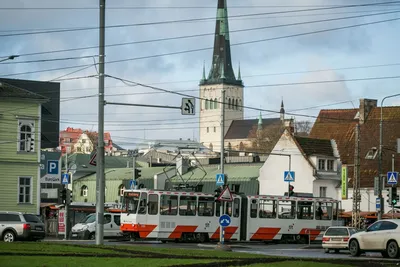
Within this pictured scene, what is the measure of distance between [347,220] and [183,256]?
53469mm

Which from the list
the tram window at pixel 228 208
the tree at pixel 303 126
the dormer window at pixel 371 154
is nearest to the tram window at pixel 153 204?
the tram window at pixel 228 208

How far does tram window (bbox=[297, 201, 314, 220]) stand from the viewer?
59812mm

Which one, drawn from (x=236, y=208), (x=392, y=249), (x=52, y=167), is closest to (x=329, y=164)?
(x=236, y=208)

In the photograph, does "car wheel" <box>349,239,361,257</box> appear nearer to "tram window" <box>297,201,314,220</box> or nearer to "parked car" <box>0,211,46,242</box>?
"parked car" <box>0,211,46,242</box>

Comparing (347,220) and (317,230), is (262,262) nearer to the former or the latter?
(317,230)

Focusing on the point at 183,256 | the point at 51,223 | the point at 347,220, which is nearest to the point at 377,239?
the point at 183,256

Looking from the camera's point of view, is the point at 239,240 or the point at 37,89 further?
the point at 37,89

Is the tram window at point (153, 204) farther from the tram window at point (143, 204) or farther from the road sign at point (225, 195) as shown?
the road sign at point (225, 195)

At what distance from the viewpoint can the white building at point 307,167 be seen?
8481 cm

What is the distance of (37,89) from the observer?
82.1 metres

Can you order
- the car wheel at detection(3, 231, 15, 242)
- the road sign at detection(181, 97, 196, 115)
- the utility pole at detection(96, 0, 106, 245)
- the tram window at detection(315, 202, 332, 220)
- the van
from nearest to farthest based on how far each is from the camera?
1. the utility pole at detection(96, 0, 106, 245)
2. the road sign at detection(181, 97, 196, 115)
3. the car wheel at detection(3, 231, 15, 242)
4. the van
5. the tram window at detection(315, 202, 332, 220)

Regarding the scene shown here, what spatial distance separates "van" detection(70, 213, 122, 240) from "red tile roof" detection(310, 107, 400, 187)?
1293 inches

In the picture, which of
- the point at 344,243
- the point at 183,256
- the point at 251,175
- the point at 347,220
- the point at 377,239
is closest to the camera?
the point at 183,256

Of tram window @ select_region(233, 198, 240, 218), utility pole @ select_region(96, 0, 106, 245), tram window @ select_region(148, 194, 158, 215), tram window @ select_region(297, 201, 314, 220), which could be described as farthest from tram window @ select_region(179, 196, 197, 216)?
utility pole @ select_region(96, 0, 106, 245)
